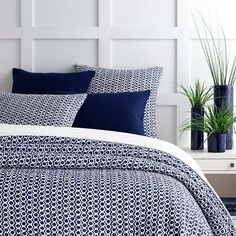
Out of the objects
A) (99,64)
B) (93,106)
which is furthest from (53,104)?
(99,64)

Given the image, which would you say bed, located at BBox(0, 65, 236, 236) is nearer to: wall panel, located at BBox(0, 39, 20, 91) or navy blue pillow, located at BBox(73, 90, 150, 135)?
navy blue pillow, located at BBox(73, 90, 150, 135)

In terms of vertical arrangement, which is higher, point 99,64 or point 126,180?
A: point 99,64

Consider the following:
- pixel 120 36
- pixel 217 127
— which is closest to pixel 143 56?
pixel 120 36

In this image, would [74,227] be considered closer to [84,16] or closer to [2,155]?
[2,155]

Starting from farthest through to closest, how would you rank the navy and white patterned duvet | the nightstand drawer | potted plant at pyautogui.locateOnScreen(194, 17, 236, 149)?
potted plant at pyautogui.locateOnScreen(194, 17, 236, 149) → the nightstand drawer → the navy and white patterned duvet

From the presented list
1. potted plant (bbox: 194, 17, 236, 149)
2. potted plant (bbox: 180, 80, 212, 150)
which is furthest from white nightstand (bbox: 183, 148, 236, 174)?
potted plant (bbox: 194, 17, 236, 149)

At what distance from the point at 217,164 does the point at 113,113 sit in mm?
707

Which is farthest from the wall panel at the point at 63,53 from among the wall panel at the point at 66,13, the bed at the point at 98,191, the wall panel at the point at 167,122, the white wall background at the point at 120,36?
the bed at the point at 98,191

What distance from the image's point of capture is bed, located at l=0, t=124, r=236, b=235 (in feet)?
7.73

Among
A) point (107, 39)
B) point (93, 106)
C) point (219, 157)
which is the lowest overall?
point (219, 157)

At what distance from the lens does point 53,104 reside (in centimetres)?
382

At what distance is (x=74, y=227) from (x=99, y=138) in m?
0.71

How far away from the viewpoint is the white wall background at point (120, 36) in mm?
4504

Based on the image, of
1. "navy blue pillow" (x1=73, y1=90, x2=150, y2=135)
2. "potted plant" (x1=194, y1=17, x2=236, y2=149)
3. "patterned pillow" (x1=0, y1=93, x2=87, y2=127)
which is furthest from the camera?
"potted plant" (x1=194, y1=17, x2=236, y2=149)
